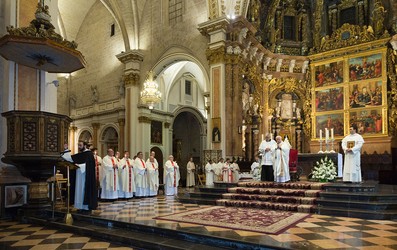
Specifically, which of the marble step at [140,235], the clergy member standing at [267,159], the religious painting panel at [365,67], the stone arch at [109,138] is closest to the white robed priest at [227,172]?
the clergy member standing at [267,159]

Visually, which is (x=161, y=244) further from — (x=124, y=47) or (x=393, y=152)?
(x=124, y=47)

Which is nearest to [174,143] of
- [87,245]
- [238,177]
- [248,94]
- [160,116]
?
[160,116]

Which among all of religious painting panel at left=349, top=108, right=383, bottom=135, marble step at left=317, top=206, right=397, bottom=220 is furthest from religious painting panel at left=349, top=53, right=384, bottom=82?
marble step at left=317, top=206, right=397, bottom=220

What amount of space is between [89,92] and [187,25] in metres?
8.91

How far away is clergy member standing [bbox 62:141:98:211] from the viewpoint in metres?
7.71

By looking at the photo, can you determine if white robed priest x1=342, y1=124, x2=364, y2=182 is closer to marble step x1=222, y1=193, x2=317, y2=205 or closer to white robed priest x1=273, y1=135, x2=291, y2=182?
white robed priest x1=273, y1=135, x2=291, y2=182

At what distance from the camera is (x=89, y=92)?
22.5 metres

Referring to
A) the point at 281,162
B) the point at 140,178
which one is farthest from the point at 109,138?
the point at 281,162

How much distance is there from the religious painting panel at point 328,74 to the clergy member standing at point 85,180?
15027 mm

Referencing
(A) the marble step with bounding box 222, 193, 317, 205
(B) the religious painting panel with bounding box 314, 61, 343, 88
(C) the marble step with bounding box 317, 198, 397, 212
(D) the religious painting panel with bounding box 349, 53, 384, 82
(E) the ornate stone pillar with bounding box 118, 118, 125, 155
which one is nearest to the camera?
(C) the marble step with bounding box 317, 198, 397, 212

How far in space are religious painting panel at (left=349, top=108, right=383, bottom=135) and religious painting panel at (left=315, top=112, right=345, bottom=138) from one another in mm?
589

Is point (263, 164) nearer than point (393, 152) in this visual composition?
Yes

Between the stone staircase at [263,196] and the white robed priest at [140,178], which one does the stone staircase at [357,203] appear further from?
the white robed priest at [140,178]

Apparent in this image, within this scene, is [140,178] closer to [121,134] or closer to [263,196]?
[263,196]
